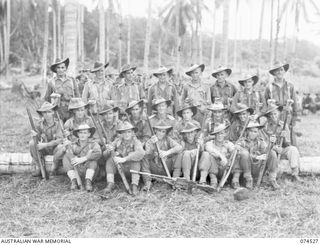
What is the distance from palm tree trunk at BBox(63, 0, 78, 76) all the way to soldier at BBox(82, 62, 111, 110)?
1427 mm

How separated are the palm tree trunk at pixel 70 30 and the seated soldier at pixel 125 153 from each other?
376 centimetres

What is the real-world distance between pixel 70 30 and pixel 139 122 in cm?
348

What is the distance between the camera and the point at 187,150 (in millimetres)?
6637

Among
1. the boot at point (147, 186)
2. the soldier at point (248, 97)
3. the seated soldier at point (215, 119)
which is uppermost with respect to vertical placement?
the soldier at point (248, 97)

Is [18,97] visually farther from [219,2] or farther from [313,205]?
[219,2]

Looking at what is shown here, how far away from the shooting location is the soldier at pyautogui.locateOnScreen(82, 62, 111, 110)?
26.8ft

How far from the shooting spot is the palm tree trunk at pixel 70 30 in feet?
30.1

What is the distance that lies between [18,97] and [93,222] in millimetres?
14936

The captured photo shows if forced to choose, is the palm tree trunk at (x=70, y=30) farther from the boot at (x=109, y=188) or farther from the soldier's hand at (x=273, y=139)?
the soldier's hand at (x=273, y=139)

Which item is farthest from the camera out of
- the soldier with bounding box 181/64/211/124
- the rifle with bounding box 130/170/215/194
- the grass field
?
the soldier with bounding box 181/64/211/124

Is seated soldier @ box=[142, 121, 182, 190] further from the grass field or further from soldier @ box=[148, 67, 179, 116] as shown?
soldier @ box=[148, 67, 179, 116]

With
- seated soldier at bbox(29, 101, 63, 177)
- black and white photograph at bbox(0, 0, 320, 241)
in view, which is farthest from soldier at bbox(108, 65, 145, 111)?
seated soldier at bbox(29, 101, 63, 177)

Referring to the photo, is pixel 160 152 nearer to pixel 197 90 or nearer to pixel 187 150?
pixel 187 150

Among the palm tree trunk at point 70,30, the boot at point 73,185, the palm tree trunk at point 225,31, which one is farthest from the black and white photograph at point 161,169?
the palm tree trunk at point 225,31
